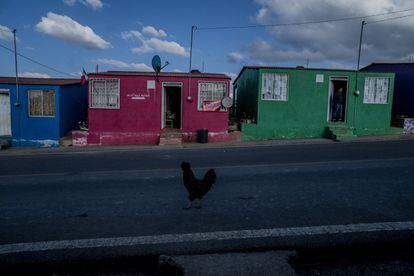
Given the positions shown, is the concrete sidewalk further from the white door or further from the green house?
the white door

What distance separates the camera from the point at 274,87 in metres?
17.8

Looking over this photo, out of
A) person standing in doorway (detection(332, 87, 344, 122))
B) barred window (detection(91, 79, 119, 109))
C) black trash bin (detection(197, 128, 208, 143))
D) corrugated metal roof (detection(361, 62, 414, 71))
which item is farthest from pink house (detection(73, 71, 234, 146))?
corrugated metal roof (detection(361, 62, 414, 71))

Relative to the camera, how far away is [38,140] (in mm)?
16688

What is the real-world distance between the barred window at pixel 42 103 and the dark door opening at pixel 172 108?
234 inches

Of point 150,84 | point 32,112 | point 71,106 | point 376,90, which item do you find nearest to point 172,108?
point 150,84

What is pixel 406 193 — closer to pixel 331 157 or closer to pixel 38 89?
pixel 331 157

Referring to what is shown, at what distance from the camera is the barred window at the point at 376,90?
59.6 feet

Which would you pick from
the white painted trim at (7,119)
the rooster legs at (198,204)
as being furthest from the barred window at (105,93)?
the rooster legs at (198,204)

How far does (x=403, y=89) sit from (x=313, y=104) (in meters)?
7.60

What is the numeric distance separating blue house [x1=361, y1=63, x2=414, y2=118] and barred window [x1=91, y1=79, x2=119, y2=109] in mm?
17458

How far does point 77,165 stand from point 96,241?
7.13m

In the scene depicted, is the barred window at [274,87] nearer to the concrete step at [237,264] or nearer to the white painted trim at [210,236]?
the white painted trim at [210,236]

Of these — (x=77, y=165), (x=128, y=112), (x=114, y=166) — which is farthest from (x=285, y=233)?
(x=128, y=112)

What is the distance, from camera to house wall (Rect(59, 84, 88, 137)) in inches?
669
